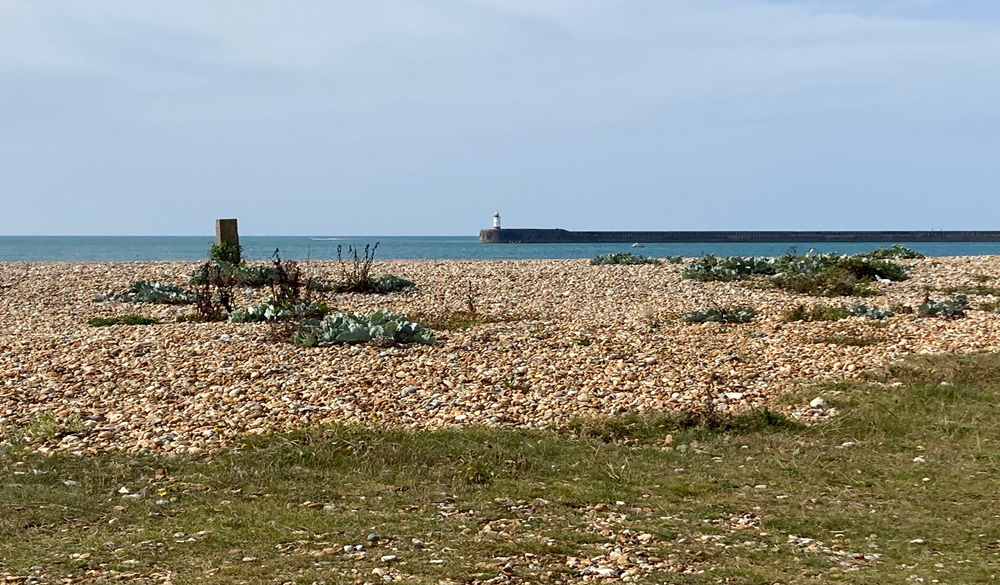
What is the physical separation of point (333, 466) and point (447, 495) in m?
1.08

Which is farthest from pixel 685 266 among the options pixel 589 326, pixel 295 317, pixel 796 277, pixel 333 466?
pixel 333 466

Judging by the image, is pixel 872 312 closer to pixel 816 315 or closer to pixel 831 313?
pixel 831 313

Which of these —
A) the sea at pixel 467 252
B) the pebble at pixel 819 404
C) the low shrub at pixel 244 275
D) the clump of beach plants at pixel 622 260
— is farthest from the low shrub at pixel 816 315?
the sea at pixel 467 252

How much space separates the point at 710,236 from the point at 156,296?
109657 mm

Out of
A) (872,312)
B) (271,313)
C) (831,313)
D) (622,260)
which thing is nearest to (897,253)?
(622,260)

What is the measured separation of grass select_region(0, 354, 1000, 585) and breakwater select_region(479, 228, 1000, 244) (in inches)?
4258

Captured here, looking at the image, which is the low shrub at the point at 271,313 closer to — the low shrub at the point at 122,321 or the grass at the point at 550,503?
the low shrub at the point at 122,321

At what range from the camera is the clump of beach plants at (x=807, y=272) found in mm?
17719

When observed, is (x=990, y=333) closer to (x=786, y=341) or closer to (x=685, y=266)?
(x=786, y=341)

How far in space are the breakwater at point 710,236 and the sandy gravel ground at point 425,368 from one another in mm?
101305

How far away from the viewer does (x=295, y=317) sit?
42.8ft

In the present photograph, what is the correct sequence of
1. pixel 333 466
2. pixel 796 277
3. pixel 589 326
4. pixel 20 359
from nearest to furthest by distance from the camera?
pixel 333 466, pixel 20 359, pixel 589 326, pixel 796 277

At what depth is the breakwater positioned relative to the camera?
117 metres

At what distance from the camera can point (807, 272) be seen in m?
18.8
